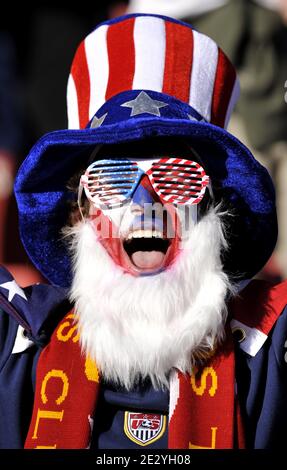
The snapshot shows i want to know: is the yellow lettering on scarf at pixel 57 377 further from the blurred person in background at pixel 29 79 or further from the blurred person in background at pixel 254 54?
the blurred person in background at pixel 29 79

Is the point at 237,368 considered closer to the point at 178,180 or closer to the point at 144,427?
the point at 144,427

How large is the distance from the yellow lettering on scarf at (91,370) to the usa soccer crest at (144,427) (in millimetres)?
105

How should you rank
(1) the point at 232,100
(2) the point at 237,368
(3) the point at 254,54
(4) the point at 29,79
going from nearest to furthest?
(2) the point at 237,368 → (1) the point at 232,100 → (3) the point at 254,54 → (4) the point at 29,79

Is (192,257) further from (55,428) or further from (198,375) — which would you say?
(55,428)

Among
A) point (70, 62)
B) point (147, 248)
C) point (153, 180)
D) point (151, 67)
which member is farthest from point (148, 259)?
point (70, 62)

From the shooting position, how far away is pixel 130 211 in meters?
1.76

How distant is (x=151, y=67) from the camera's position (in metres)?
1.92

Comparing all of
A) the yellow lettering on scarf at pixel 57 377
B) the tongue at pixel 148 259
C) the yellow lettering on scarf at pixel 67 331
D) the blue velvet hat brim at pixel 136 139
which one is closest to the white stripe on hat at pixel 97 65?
the blue velvet hat brim at pixel 136 139

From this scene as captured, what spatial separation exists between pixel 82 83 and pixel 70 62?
2.27 m

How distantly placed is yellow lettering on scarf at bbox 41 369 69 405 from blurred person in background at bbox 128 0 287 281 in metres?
1.92

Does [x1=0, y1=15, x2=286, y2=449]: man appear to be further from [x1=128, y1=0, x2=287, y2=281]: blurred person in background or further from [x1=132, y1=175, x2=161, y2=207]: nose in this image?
[x1=128, y1=0, x2=287, y2=281]: blurred person in background

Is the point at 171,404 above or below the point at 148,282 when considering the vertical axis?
below

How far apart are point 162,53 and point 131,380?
71 centimetres

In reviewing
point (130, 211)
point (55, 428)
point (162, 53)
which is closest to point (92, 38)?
point (162, 53)
